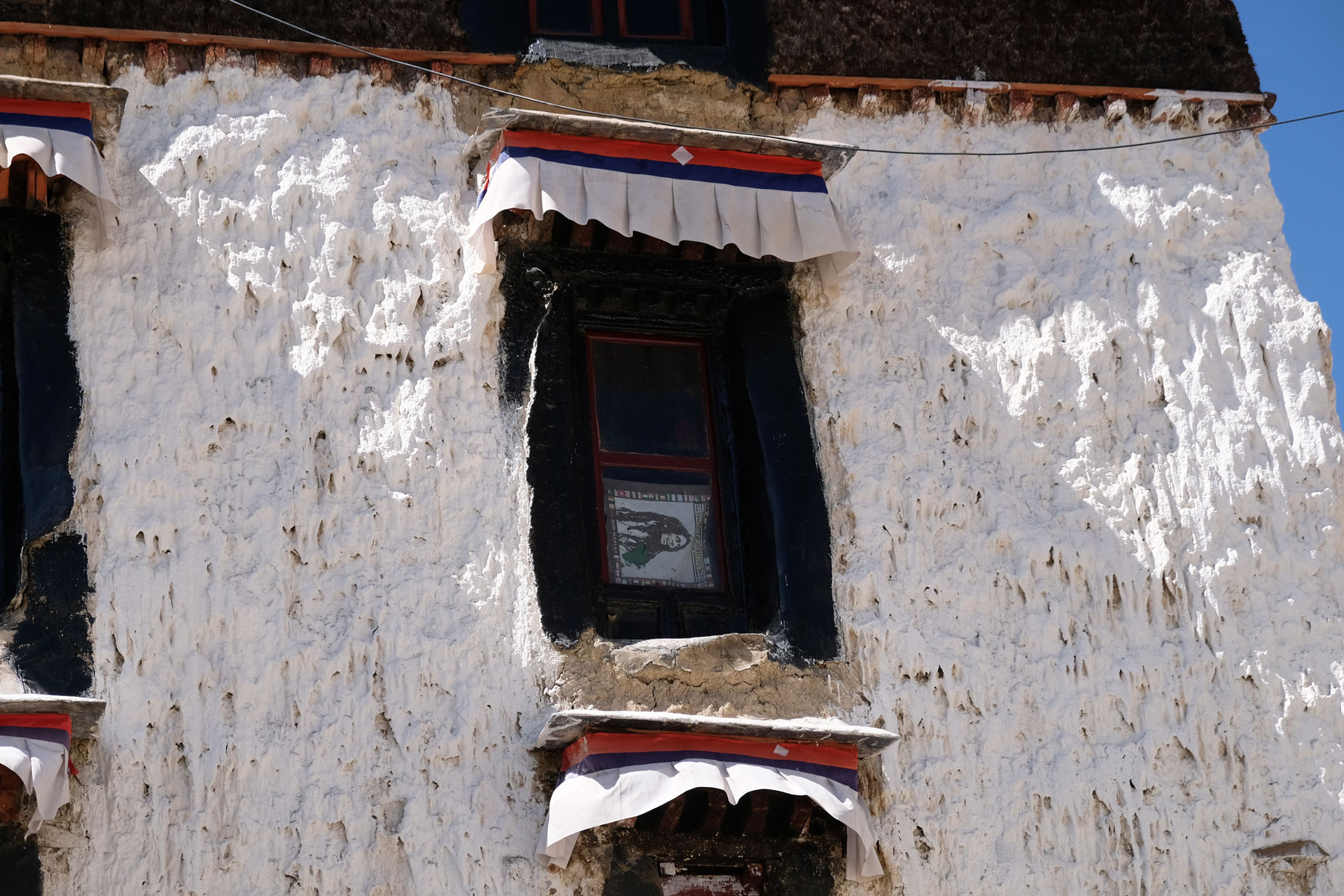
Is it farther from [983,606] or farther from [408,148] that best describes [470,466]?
[983,606]

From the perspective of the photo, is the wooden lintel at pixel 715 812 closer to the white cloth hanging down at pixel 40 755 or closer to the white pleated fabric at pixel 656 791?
the white pleated fabric at pixel 656 791

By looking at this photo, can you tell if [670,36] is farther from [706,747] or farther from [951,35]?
[706,747]

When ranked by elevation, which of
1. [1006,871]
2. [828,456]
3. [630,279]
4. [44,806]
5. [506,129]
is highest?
[506,129]

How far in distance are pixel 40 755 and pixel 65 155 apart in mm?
2148

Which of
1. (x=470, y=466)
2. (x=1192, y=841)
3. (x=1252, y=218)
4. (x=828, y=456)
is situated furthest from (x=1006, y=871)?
(x=1252, y=218)

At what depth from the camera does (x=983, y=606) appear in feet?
23.5

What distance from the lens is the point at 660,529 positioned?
23.6 feet

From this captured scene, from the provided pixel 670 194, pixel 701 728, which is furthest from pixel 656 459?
pixel 701 728

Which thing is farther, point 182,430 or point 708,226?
point 708,226

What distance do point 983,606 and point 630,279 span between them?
71.1 inches

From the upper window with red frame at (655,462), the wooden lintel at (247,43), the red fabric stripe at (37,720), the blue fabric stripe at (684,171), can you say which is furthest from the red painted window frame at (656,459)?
the red fabric stripe at (37,720)

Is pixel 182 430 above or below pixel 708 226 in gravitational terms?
below

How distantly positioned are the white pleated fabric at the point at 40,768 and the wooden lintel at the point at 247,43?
2.77 meters

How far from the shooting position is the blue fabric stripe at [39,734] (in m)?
5.99
